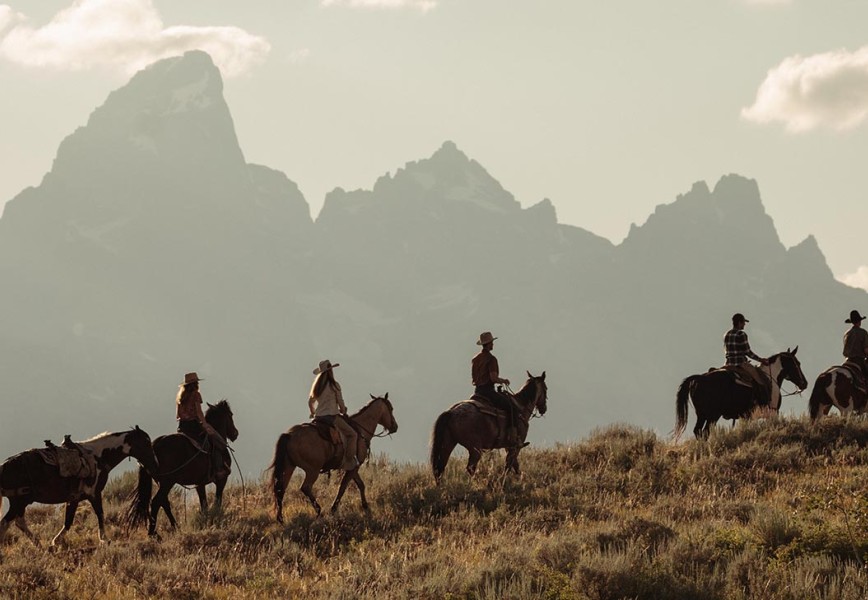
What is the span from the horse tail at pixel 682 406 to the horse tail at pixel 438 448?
4.65m

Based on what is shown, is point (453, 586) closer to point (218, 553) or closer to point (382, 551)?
point (382, 551)

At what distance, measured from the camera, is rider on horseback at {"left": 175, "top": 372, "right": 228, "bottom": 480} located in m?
16.0

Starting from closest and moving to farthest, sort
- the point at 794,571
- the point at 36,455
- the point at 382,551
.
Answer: the point at 794,571, the point at 382,551, the point at 36,455

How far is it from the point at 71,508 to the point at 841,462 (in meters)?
12.1

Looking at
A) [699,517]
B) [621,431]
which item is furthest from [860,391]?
[699,517]

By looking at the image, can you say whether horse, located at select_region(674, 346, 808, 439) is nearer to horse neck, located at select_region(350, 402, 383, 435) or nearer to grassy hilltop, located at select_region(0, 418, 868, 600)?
grassy hilltop, located at select_region(0, 418, 868, 600)

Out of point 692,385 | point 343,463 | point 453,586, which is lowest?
point 453,586

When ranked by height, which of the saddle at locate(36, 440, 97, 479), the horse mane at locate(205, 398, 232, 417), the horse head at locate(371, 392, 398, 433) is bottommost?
the saddle at locate(36, 440, 97, 479)

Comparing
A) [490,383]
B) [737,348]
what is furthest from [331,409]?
[737,348]

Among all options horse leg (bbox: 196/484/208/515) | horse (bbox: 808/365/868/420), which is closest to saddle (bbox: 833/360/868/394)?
horse (bbox: 808/365/868/420)

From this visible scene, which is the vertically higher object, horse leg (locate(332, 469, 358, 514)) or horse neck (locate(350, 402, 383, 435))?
horse neck (locate(350, 402, 383, 435))

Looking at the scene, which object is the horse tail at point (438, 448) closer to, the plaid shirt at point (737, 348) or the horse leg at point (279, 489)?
the horse leg at point (279, 489)

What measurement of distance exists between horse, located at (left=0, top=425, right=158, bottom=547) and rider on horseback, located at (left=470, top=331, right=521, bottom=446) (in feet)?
18.5

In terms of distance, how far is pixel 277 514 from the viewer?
14789 mm
